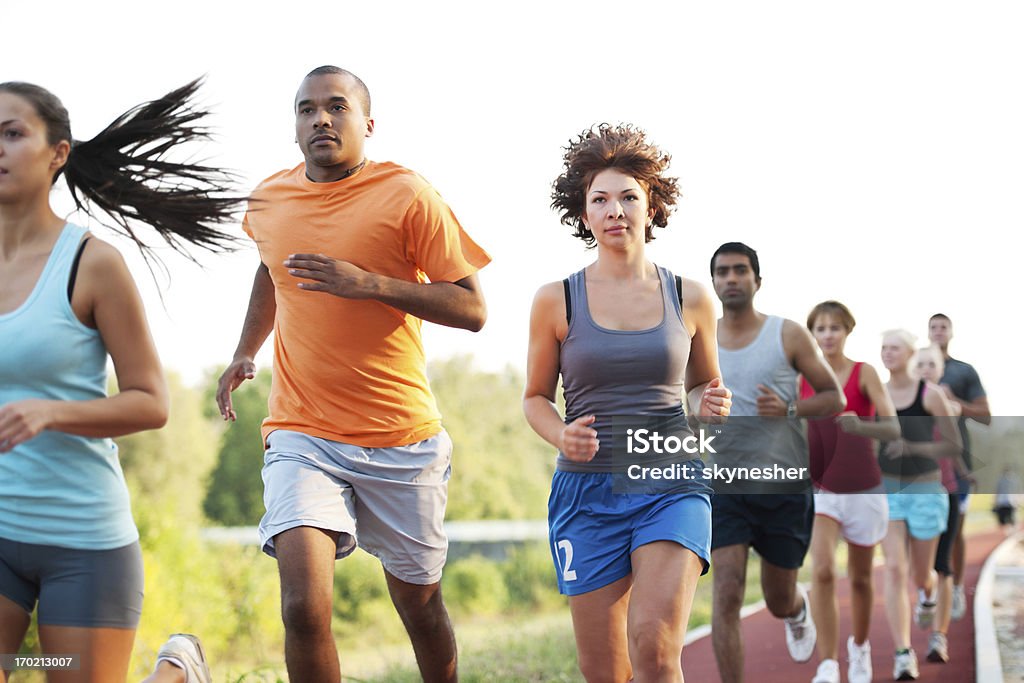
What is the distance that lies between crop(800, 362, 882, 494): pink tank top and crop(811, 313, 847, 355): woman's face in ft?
0.56

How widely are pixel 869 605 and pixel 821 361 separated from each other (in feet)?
6.22

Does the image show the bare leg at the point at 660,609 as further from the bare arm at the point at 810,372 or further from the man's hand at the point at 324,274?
the bare arm at the point at 810,372

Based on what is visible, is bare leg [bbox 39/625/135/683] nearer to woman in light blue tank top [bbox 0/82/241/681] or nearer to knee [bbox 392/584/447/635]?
woman in light blue tank top [bbox 0/82/241/681]

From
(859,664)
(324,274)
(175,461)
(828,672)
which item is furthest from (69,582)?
(175,461)

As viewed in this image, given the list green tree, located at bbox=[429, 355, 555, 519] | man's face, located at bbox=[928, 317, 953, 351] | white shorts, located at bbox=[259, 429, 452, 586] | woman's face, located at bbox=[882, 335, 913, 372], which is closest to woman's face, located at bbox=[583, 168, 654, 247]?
white shorts, located at bbox=[259, 429, 452, 586]

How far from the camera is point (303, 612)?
471cm

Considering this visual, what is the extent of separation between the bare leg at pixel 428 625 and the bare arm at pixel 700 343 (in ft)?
4.23

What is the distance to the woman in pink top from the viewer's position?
316 inches

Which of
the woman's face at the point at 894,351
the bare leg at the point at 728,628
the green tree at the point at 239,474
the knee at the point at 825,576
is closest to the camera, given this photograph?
the bare leg at the point at 728,628

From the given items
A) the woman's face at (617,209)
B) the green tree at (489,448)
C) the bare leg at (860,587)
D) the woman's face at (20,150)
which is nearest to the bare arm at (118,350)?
the woman's face at (20,150)

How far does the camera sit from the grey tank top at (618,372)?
189 inches

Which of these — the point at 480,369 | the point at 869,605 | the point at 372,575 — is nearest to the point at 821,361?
the point at 869,605

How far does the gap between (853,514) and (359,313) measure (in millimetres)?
4187

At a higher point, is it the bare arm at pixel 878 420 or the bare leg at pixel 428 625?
the bare arm at pixel 878 420
